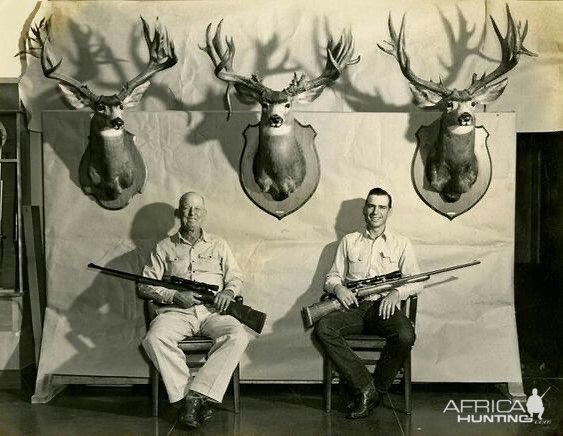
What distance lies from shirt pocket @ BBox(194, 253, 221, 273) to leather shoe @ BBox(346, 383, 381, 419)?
1293 millimetres

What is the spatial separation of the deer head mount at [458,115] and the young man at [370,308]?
19.9 inches

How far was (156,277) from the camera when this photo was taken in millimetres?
5406

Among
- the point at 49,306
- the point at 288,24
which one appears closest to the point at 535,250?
the point at 288,24

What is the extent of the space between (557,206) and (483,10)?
165cm

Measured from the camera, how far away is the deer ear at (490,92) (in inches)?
219

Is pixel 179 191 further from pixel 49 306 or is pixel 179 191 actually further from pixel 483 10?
pixel 483 10

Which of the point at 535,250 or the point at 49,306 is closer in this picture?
the point at 49,306

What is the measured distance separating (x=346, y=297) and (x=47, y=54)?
107 inches

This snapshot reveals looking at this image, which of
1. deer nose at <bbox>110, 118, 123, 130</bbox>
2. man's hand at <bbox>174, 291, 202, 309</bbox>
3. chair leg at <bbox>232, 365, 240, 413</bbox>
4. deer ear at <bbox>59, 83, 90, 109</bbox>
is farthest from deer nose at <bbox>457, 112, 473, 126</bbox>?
deer ear at <bbox>59, 83, 90, 109</bbox>

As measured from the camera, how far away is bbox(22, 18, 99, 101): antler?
558 cm

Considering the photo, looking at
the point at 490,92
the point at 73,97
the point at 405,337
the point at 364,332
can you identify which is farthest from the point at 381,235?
the point at 73,97

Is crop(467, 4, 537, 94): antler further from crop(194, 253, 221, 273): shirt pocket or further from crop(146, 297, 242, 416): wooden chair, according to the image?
crop(146, 297, 242, 416): wooden chair

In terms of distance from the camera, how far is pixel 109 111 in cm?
559

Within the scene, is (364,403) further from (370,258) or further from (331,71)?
(331,71)
